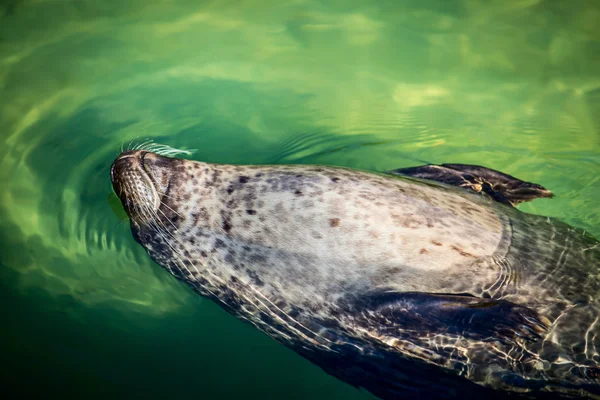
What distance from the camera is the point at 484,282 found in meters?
3.12

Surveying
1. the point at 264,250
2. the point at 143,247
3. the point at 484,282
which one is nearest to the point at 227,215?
the point at 264,250

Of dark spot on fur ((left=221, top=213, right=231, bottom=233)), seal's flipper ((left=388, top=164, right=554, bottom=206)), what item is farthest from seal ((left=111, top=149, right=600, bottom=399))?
seal's flipper ((left=388, top=164, right=554, bottom=206))

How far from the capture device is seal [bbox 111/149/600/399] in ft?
10.3

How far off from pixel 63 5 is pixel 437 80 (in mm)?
4298

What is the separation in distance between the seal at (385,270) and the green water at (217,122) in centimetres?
67

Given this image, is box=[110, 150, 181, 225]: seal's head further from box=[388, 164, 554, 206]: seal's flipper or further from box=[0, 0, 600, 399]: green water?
box=[388, 164, 554, 206]: seal's flipper

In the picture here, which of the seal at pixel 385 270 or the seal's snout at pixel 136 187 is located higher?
the seal's snout at pixel 136 187

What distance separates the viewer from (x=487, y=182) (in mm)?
4156

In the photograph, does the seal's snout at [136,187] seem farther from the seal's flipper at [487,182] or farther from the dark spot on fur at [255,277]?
the seal's flipper at [487,182]

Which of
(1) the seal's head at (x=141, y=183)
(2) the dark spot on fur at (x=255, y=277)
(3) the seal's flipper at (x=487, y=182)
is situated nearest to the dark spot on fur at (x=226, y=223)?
(2) the dark spot on fur at (x=255, y=277)

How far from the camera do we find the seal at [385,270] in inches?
123

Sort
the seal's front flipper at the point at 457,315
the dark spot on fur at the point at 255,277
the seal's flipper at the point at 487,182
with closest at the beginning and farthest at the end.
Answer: the seal's front flipper at the point at 457,315, the dark spot on fur at the point at 255,277, the seal's flipper at the point at 487,182

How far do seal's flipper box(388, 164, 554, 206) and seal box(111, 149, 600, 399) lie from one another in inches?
10.8

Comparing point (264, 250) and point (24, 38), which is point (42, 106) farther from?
point (264, 250)
